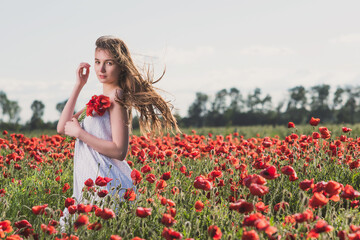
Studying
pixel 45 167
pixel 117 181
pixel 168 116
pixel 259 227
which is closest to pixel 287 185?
pixel 168 116

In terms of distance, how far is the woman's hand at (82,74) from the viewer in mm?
3719

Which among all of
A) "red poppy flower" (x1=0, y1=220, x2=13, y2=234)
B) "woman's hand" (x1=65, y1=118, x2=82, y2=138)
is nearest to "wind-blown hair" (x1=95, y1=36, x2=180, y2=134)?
"woman's hand" (x1=65, y1=118, x2=82, y2=138)

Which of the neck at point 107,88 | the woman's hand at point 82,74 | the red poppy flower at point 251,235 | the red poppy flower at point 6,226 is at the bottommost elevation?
the red poppy flower at point 6,226

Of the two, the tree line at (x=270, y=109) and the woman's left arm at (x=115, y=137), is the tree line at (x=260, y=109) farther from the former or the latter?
the woman's left arm at (x=115, y=137)

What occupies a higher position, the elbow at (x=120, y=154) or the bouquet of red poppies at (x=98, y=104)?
the bouquet of red poppies at (x=98, y=104)

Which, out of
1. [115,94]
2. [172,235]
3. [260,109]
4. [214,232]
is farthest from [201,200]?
[260,109]

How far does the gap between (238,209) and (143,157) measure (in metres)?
2.38

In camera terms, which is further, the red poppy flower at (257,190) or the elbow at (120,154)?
the elbow at (120,154)

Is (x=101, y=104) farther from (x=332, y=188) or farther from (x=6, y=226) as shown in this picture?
(x=332, y=188)

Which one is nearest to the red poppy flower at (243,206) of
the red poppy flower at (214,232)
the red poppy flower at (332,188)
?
the red poppy flower at (214,232)

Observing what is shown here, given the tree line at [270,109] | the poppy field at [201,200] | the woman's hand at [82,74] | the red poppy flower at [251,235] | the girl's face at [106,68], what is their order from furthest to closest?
1. the tree line at [270,109]
2. the woman's hand at [82,74]
3. the girl's face at [106,68]
4. the poppy field at [201,200]
5. the red poppy flower at [251,235]

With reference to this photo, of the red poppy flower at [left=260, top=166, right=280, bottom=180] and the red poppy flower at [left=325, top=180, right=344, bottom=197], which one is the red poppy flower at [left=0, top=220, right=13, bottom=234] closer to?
the red poppy flower at [left=260, top=166, right=280, bottom=180]

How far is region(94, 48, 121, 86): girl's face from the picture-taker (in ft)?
11.6

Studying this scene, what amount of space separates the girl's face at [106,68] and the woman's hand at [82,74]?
18cm
